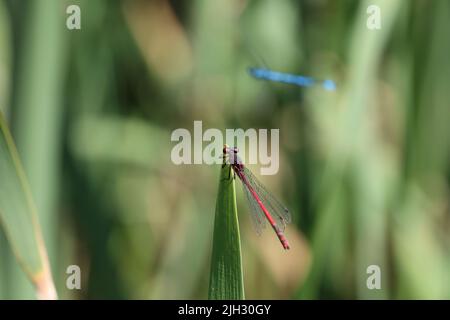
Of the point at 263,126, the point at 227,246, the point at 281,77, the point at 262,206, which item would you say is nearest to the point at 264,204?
the point at 262,206

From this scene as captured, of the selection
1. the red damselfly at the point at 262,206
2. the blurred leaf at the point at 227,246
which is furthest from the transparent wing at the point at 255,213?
the blurred leaf at the point at 227,246

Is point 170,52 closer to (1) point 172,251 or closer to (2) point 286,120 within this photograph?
(2) point 286,120

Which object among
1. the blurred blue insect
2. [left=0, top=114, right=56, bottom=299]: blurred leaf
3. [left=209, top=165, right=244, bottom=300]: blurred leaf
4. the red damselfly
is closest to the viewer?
[left=209, top=165, right=244, bottom=300]: blurred leaf

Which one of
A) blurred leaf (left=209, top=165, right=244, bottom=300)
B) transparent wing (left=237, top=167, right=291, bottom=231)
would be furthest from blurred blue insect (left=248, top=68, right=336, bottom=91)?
blurred leaf (left=209, top=165, right=244, bottom=300)

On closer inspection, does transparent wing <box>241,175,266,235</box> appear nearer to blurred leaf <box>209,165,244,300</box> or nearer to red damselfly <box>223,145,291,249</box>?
red damselfly <box>223,145,291,249</box>
